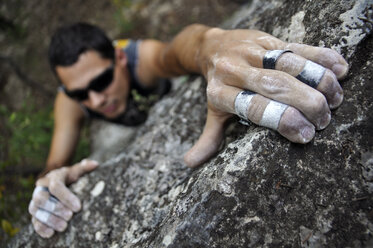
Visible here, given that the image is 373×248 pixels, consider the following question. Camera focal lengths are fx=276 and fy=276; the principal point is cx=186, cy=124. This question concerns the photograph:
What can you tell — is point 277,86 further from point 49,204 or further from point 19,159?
point 19,159

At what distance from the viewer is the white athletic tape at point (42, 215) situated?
1815 millimetres

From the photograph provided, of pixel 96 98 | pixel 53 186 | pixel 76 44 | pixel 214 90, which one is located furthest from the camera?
pixel 96 98

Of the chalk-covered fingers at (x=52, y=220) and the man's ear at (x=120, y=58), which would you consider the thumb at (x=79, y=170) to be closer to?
the chalk-covered fingers at (x=52, y=220)

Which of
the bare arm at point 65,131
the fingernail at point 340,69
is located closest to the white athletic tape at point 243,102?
the fingernail at point 340,69

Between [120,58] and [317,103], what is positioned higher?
[317,103]

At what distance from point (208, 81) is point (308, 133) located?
0.61 meters

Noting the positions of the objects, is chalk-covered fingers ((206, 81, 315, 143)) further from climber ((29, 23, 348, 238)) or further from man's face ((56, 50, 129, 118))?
man's face ((56, 50, 129, 118))

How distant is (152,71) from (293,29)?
2322mm

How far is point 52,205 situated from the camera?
73.0 inches

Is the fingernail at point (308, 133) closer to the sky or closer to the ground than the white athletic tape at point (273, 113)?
closer to the ground

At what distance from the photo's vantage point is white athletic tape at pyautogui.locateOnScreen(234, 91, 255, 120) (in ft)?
4.12

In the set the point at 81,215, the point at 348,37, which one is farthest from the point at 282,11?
the point at 81,215

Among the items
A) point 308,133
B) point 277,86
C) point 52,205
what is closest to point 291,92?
point 277,86

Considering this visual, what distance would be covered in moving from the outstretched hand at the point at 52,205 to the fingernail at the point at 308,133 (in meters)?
1.49
